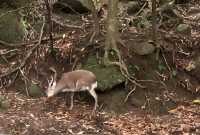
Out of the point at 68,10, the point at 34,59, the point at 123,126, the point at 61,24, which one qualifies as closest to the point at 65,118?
the point at 123,126

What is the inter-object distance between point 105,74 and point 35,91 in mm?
1349

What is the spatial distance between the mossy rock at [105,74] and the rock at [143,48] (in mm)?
638

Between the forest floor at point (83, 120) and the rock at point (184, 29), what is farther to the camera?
the rock at point (184, 29)

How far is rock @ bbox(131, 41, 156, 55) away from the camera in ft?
35.9

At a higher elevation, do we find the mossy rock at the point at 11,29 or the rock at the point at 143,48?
the mossy rock at the point at 11,29

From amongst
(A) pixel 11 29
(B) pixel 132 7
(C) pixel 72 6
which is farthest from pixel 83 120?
(B) pixel 132 7

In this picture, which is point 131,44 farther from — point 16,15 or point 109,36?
point 16,15

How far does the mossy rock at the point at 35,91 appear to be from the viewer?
10.5m

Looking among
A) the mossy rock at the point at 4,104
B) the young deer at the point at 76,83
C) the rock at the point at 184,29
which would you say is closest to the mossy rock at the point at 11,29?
the mossy rock at the point at 4,104

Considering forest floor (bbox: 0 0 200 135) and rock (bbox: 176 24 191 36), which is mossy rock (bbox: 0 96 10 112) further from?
rock (bbox: 176 24 191 36)

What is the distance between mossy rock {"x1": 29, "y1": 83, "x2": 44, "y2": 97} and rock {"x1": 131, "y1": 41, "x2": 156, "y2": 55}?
2019 mm

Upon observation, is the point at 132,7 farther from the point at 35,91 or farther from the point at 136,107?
the point at 35,91

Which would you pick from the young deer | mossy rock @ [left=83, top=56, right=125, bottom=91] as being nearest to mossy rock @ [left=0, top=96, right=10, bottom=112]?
the young deer

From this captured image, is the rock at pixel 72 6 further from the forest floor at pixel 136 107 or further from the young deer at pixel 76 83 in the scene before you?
the young deer at pixel 76 83
